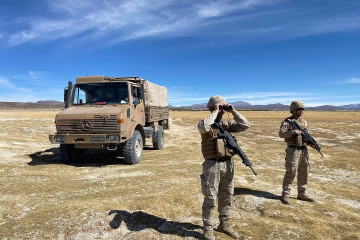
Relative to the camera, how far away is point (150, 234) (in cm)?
418

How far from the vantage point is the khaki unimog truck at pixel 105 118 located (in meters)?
8.02

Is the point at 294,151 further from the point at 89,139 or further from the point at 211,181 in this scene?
the point at 89,139

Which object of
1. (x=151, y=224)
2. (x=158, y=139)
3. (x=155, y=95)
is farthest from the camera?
(x=158, y=139)

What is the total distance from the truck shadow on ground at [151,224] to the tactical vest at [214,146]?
1.31 m

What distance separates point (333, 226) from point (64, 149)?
25.7ft

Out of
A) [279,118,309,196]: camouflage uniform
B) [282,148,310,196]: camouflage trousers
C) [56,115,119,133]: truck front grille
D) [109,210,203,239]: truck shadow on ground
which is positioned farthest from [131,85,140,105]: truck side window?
[282,148,310,196]: camouflage trousers

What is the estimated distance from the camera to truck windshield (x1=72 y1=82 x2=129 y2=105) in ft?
30.1

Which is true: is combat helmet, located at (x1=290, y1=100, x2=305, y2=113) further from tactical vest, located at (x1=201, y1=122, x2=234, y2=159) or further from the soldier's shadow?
tactical vest, located at (x1=201, y1=122, x2=234, y2=159)

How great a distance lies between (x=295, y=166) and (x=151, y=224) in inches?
118

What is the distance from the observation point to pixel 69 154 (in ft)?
29.7

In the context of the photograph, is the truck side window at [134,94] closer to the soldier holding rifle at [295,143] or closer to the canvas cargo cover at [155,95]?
the canvas cargo cover at [155,95]

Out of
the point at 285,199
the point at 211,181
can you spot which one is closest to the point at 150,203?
the point at 211,181

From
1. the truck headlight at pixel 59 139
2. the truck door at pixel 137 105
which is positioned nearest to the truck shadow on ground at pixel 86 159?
the truck headlight at pixel 59 139

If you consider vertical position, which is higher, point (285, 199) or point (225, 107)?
point (225, 107)
